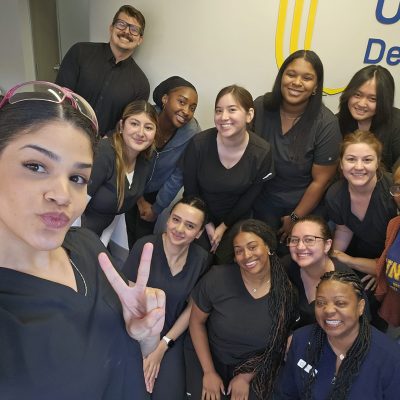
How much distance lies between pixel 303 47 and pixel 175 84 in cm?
84

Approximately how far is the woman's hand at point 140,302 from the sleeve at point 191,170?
1.34 meters

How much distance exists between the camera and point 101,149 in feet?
6.68

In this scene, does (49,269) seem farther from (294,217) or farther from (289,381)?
(294,217)

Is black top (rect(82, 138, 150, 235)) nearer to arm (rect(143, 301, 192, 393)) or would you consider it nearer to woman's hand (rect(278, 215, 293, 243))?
arm (rect(143, 301, 192, 393))

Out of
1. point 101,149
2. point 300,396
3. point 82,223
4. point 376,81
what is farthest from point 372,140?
point 82,223

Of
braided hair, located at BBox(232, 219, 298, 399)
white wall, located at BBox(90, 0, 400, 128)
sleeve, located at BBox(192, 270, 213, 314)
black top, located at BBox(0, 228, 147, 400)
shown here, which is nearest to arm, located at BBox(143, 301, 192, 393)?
sleeve, located at BBox(192, 270, 213, 314)

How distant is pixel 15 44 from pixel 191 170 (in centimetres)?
298

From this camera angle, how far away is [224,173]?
2127 mm

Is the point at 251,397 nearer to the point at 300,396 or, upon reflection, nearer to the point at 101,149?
the point at 300,396

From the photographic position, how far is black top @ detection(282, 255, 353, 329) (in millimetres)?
1883

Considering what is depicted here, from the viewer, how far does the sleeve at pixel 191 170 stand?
2.17 m

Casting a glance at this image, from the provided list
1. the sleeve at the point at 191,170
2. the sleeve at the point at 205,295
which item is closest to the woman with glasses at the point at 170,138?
the sleeve at the point at 191,170

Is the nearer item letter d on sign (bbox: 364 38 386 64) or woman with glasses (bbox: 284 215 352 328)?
woman with glasses (bbox: 284 215 352 328)

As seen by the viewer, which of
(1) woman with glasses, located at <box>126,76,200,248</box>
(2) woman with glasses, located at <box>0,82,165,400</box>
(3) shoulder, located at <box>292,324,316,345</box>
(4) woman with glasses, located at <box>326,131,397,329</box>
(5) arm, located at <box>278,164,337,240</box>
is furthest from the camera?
(1) woman with glasses, located at <box>126,76,200,248</box>
